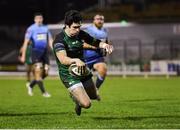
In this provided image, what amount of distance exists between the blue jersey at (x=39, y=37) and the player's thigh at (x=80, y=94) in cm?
816

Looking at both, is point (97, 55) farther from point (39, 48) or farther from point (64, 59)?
point (64, 59)

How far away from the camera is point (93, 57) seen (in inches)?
610

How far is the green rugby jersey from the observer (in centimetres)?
960

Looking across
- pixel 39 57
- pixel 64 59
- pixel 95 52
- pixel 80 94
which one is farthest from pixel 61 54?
pixel 39 57

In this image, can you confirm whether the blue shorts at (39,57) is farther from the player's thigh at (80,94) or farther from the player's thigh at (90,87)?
the player's thigh at (80,94)

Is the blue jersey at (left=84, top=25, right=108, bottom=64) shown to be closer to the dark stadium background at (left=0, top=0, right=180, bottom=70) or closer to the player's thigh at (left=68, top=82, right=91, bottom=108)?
the player's thigh at (left=68, top=82, right=91, bottom=108)

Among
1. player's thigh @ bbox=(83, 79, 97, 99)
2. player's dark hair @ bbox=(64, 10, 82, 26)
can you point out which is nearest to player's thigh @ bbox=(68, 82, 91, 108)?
player's thigh @ bbox=(83, 79, 97, 99)

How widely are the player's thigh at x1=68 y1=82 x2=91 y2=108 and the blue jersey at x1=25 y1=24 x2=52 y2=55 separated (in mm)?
8157

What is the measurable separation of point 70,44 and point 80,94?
0.89 meters

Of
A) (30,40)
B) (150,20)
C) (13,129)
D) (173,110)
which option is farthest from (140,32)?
(13,129)

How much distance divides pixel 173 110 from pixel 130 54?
31.2 m

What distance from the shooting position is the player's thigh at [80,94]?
973 centimetres

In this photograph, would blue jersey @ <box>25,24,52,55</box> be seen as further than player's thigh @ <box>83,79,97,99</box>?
Yes

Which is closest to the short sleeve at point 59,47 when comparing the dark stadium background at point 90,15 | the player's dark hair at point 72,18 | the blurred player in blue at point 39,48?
the player's dark hair at point 72,18
